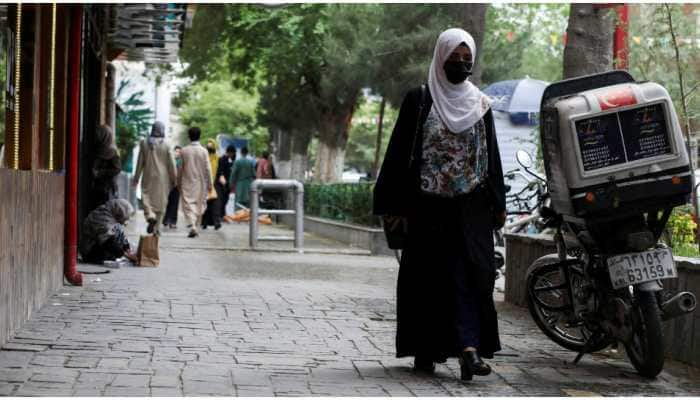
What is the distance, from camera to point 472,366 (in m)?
6.52

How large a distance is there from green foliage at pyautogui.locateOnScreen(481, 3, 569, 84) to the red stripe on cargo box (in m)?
20.3

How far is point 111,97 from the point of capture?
74.4 feet

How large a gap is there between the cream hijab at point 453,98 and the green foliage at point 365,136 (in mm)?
57713

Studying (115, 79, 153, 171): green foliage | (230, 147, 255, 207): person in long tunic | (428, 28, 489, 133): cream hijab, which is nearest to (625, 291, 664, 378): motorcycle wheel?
(428, 28, 489, 133): cream hijab

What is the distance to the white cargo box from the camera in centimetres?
691

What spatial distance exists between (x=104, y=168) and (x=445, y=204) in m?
8.21

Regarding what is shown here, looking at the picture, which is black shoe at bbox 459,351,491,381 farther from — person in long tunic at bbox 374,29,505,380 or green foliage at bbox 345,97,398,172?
green foliage at bbox 345,97,398,172

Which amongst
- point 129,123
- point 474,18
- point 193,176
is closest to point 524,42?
point 129,123

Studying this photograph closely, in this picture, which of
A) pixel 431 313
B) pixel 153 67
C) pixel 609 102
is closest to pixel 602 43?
pixel 609 102

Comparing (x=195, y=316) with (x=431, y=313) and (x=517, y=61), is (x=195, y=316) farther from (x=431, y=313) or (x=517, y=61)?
(x=517, y=61)

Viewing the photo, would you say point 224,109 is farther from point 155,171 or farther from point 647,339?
point 647,339

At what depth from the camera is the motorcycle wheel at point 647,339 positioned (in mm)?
6695

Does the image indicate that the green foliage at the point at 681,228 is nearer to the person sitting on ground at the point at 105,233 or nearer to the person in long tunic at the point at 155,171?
the person sitting on ground at the point at 105,233

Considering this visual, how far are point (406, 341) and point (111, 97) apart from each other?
16.7 m
